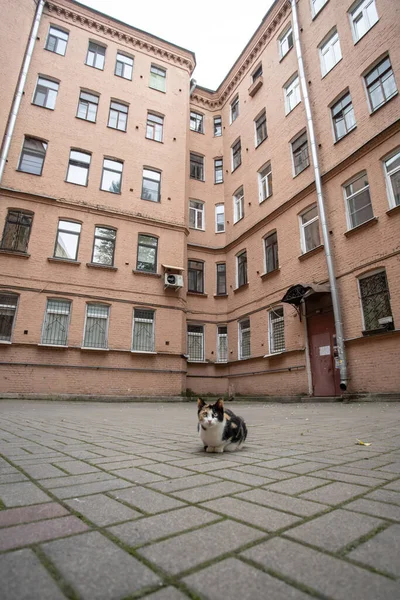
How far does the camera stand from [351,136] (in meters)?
12.9

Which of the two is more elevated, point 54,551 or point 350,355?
point 350,355

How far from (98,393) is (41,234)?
7.66m

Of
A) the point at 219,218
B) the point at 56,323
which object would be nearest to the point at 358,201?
the point at 219,218

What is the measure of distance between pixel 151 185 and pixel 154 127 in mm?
4116

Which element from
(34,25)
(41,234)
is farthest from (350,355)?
(34,25)

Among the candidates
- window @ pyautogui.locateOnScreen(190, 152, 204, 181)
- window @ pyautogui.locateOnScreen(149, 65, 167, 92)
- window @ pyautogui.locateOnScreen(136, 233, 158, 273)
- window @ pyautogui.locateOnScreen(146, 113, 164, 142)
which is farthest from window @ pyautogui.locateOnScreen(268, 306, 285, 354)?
window @ pyautogui.locateOnScreen(149, 65, 167, 92)

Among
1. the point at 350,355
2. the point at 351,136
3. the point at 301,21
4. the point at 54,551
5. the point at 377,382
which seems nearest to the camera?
the point at 54,551

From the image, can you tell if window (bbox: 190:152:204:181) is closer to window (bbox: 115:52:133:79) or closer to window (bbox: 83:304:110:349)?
window (bbox: 115:52:133:79)

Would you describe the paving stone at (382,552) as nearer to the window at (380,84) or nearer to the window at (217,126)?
the window at (380,84)

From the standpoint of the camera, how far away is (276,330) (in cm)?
1535

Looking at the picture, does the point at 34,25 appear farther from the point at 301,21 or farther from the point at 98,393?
the point at 98,393

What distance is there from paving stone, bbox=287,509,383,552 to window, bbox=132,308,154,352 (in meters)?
14.4

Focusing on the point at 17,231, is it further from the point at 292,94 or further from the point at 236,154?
the point at 292,94

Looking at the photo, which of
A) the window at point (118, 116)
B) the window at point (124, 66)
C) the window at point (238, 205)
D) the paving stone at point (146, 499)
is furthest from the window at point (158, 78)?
the paving stone at point (146, 499)
